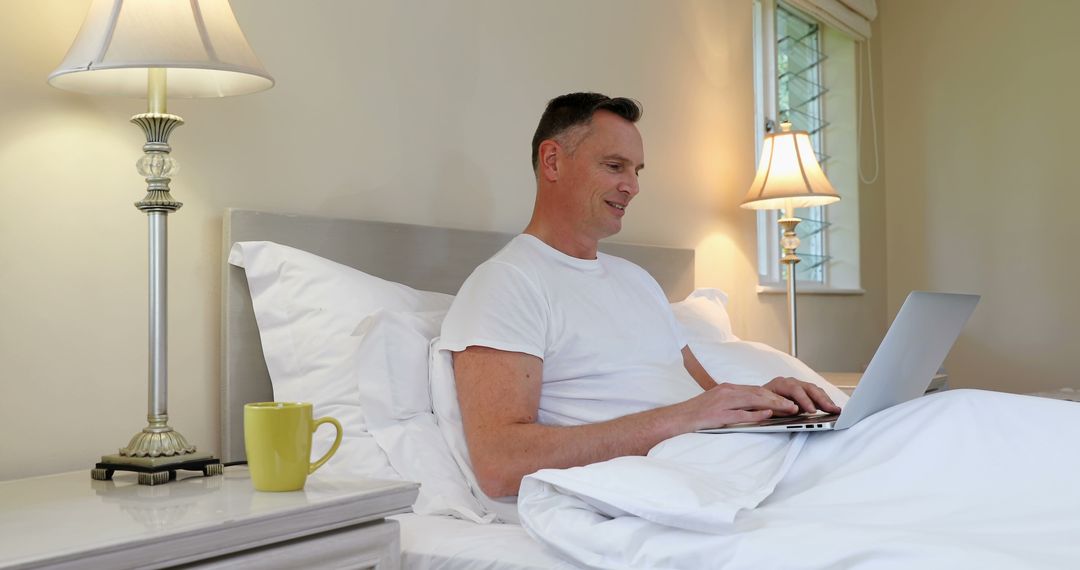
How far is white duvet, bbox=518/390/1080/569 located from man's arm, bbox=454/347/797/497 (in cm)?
12

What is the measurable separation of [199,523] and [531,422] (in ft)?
1.94

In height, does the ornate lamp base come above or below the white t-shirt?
below

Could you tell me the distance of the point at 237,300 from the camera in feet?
5.18

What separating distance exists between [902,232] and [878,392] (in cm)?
318

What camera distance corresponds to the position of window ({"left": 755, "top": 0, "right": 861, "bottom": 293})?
392 cm

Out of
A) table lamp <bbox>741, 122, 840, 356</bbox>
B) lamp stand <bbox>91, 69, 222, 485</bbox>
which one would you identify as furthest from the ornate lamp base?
table lamp <bbox>741, 122, 840, 356</bbox>

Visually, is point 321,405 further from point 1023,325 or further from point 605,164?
point 1023,325

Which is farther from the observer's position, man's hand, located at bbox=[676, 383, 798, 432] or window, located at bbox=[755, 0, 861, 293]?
window, located at bbox=[755, 0, 861, 293]

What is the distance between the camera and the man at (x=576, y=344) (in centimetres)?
143

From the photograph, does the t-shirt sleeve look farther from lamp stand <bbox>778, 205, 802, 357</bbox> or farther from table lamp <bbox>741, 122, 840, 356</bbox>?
lamp stand <bbox>778, 205, 802, 357</bbox>

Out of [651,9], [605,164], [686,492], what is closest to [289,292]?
[605,164]

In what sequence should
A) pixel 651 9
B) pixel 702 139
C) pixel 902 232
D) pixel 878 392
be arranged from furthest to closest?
pixel 902 232, pixel 702 139, pixel 651 9, pixel 878 392

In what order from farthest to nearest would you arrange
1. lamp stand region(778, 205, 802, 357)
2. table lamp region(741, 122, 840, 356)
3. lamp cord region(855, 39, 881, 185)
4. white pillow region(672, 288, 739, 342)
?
lamp cord region(855, 39, 881, 185), lamp stand region(778, 205, 802, 357), table lamp region(741, 122, 840, 356), white pillow region(672, 288, 739, 342)

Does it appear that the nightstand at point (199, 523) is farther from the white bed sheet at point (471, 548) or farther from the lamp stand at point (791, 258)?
the lamp stand at point (791, 258)
